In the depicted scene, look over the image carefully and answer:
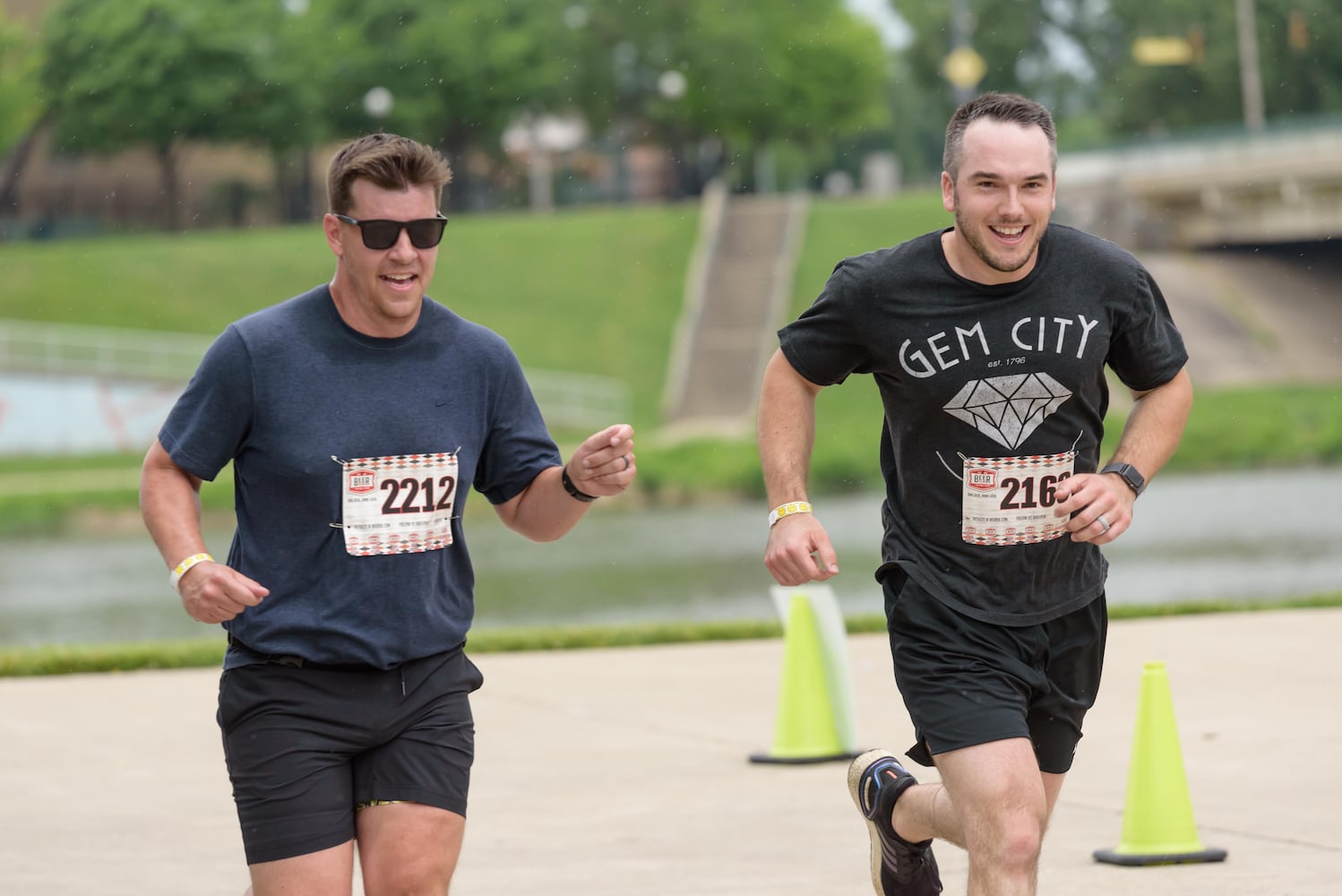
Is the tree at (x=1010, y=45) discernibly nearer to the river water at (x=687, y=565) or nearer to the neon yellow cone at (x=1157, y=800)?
the river water at (x=687, y=565)

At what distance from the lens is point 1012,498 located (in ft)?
14.1

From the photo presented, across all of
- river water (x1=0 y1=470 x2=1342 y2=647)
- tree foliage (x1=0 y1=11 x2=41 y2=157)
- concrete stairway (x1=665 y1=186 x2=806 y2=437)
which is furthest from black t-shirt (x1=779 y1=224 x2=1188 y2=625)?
tree foliage (x1=0 y1=11 x2=41 y2=157)

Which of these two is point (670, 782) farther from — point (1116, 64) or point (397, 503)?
point (1116, 64)

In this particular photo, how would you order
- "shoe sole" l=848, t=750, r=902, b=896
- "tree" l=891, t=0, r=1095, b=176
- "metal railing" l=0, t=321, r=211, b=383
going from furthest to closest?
"tree" l=891, t=0, r=1095, b=176
"metal railing" l=0, t=321, r=211, b=383
"shoe sole" l=848, t=750, r=902, b=896

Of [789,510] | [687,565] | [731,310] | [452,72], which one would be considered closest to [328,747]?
[789,510]

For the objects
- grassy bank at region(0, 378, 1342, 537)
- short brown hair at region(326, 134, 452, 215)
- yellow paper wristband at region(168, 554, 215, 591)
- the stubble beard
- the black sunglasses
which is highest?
short brown hair at region(326, 134, 452, 215)

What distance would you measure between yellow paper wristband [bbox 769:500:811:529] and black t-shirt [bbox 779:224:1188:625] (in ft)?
Answer: 0.76

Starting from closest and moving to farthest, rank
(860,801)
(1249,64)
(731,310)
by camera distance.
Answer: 1. (860,801)
2. (731,310)
3. (1249,64)

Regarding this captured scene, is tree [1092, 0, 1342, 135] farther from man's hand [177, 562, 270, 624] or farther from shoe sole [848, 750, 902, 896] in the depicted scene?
man's hand [177, 562, 270, 624]

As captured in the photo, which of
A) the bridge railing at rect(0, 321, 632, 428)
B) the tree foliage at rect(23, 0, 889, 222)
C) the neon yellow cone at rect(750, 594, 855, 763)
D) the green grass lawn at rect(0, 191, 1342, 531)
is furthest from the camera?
the tree foliage at rect(23, 0, 889, 222)

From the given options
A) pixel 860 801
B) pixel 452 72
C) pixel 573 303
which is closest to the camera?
pixel 860 801

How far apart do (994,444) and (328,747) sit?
1604 millimetres

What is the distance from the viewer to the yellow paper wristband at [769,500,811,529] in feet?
→ 14.5

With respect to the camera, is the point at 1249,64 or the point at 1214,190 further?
the point at 1249,64
